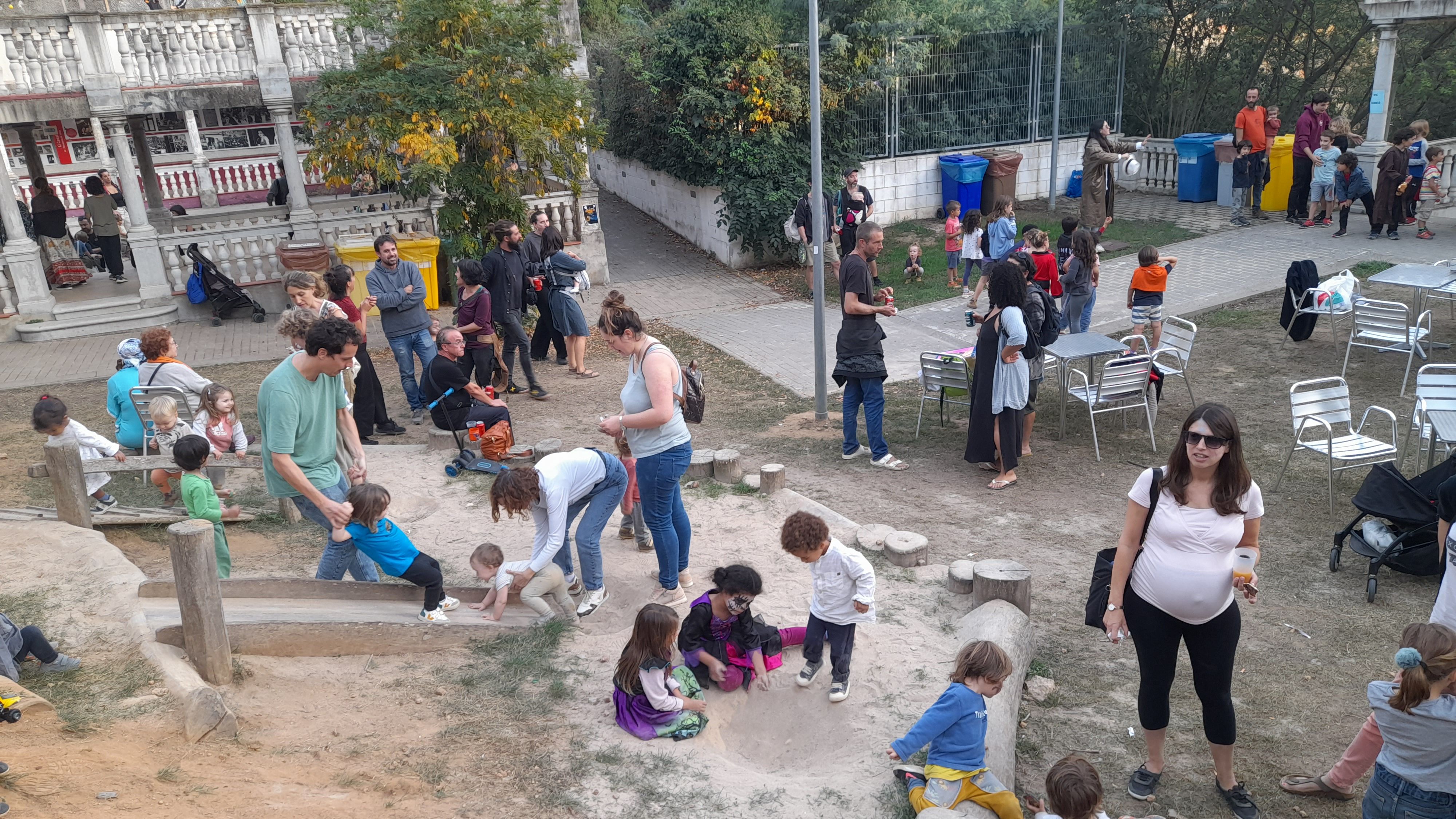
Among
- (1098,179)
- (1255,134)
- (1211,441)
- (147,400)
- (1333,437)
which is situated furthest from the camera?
(1255,134)

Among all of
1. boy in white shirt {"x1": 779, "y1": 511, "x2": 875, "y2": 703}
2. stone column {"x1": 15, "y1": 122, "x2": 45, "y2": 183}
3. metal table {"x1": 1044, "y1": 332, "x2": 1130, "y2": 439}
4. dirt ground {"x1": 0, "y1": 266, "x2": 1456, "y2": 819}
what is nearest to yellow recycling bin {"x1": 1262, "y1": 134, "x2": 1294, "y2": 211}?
dirt ground {"x1": 0, "y1": 266, "x2": 1456, "y2": 819}

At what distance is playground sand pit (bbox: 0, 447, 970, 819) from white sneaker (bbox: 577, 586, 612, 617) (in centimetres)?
6

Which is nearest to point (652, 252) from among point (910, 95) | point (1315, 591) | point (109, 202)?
point (910, 95)

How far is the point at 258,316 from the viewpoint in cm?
1392

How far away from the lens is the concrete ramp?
5.12 metres

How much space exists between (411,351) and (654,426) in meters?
5.03

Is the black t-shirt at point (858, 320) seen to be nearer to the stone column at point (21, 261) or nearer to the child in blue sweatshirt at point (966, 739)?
the child in blue sweatshirt at point (966, 739)

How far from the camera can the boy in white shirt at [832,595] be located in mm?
4668

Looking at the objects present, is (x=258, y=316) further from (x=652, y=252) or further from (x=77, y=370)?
(x=652, y=252)

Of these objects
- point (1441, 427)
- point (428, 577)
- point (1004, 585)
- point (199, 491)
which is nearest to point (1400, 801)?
point (1004, 585)

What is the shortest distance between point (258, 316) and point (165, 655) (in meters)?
10.2

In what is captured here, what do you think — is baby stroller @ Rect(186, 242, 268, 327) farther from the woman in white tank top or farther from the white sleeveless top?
the white sleeveless top

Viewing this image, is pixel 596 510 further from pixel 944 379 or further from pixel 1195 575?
pixel 944 379

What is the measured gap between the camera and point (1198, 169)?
1717 centimetres
